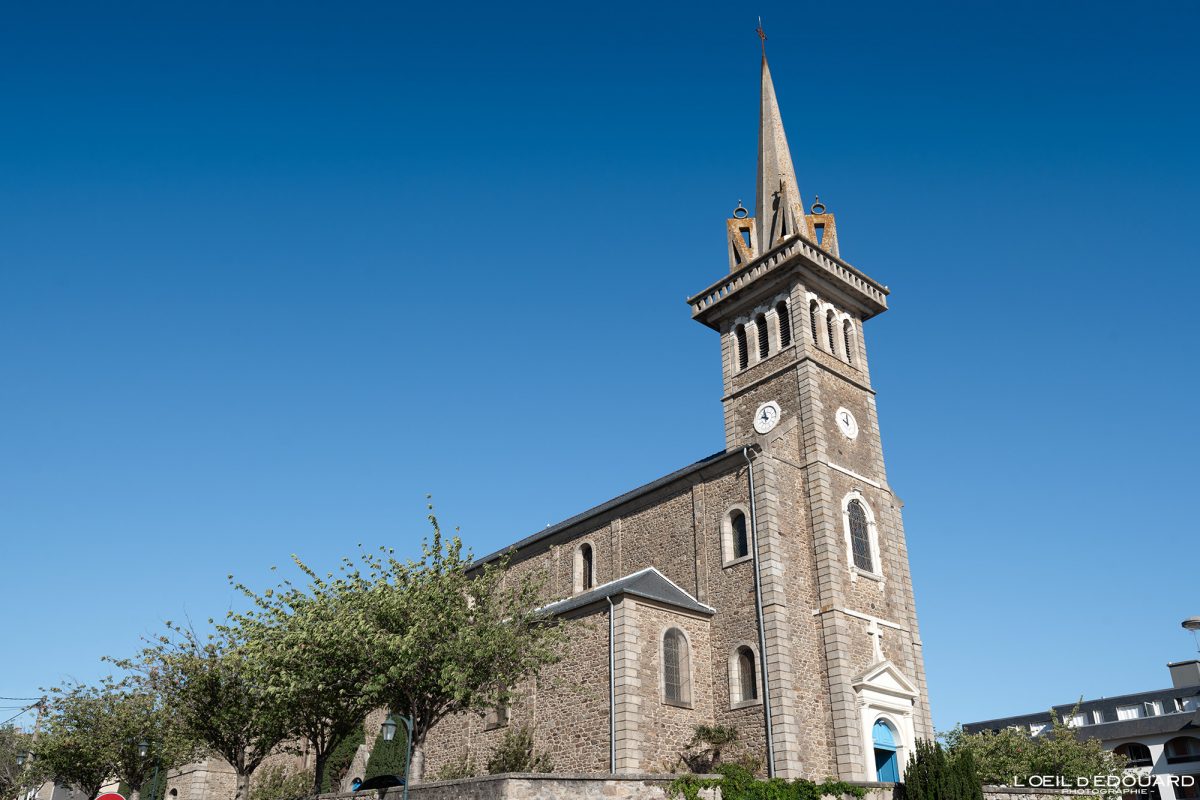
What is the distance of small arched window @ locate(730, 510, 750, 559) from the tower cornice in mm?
9590

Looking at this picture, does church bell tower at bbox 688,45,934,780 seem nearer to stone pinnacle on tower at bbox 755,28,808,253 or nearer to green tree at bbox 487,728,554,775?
stone pinnacle on tower at bbox 755,28,808,253

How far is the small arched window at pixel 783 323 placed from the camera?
32344 mm

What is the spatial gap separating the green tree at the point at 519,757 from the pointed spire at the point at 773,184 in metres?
21.0

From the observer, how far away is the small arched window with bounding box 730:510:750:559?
27934 millimetres

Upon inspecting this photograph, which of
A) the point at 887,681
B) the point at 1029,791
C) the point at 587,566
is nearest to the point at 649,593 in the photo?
the point at 587,566

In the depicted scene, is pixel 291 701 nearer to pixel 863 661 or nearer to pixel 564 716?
pixel 564 716

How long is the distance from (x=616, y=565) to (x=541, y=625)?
8182mm

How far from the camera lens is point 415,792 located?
1997 cm

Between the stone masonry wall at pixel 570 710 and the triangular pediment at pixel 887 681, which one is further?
the triangular pediment at pixel 887 681

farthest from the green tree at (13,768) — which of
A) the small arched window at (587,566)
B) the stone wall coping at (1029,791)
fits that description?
the stone wall coping at (1029,791)

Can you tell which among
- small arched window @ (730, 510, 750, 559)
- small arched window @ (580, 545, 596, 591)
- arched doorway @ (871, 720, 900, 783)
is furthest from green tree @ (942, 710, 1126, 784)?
small arched window @ (580, 545, 596, 591)

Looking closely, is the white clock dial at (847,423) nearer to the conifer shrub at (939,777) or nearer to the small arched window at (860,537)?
the small arched window at (860,537)

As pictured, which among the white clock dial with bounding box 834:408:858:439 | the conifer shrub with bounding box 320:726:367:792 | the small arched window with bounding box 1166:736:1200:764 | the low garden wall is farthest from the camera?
the small arched window with bounding box 1166:736:1200:764

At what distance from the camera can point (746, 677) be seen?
1032 inches
